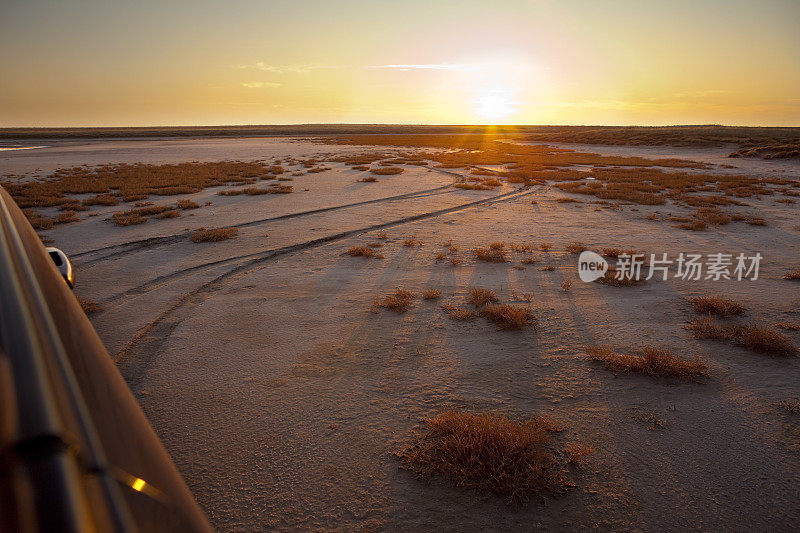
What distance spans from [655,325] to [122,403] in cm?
559

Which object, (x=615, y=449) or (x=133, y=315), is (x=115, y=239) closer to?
(x=133, y=315)

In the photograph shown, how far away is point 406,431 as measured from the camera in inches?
127

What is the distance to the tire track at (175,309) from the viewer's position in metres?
4.12

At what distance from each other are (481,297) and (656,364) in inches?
86.9

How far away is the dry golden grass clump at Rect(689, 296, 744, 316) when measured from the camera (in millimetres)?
5227

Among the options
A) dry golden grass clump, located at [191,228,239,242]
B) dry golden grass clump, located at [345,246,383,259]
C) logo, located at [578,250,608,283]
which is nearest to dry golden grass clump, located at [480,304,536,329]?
logo, located at [578,250,608,283]

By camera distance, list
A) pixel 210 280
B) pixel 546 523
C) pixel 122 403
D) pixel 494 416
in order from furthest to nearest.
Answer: pixel 210 280 → pixel 494 416 → pixel 546 523 → pixel 122 403

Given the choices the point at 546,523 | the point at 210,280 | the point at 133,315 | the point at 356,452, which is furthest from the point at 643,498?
the point at 210,280

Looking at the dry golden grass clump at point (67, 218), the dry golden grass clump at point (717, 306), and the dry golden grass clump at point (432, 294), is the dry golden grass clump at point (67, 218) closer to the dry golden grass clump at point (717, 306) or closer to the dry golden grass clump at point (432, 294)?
the dry golden grass clump at point (432, 294)

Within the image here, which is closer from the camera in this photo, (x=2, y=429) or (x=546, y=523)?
(x=2, y=429)

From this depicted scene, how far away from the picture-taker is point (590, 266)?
7176 millimetres

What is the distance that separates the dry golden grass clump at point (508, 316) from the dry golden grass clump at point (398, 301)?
1.03 meters

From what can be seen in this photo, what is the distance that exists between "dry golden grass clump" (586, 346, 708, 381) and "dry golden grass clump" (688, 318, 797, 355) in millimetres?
749

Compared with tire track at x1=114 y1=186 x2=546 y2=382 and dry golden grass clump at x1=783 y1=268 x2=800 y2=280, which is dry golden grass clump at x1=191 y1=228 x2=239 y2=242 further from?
dry golden grass clump at x1=783 y1=268 x2=800 y2=280
